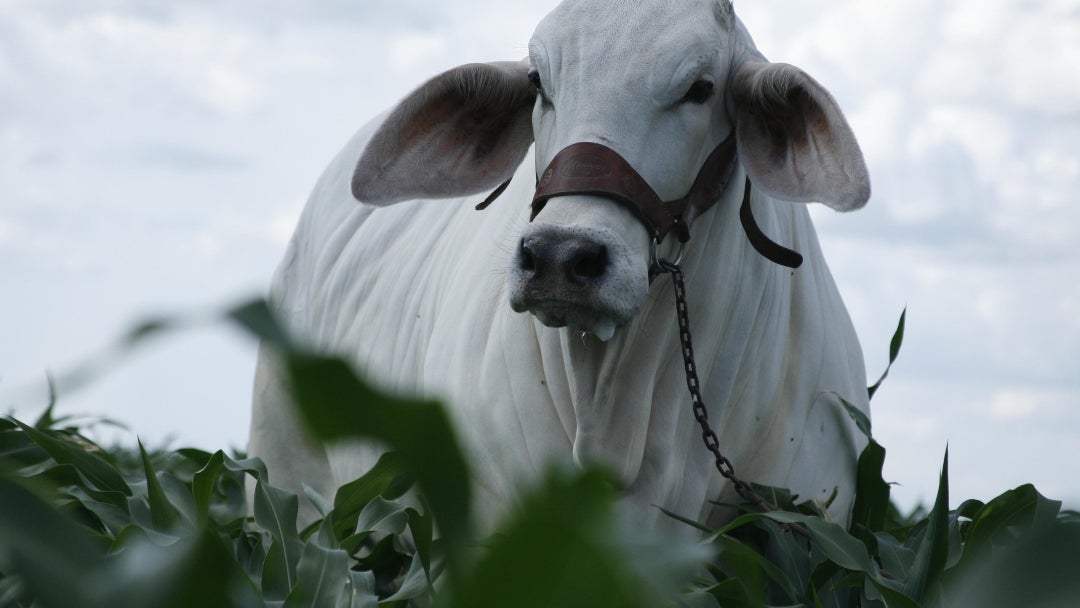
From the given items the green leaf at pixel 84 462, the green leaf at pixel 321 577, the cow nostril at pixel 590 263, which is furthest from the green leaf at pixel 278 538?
the cow nostril at pixel 590 263

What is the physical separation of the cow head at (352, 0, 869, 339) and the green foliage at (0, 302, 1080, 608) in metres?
0.47

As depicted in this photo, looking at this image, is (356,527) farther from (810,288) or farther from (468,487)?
(468,487)

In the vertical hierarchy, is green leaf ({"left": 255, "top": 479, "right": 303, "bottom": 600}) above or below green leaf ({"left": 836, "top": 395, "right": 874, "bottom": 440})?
below

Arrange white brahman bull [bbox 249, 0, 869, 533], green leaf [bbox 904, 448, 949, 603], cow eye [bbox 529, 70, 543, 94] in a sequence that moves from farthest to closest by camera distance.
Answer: cow eye [bbox 529, 70, 543, 94]
white brahman bull [bbox 249, 0, 869, 533]
green leaf [bbox 904, 448, 949, 603]

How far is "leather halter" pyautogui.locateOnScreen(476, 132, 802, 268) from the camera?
2445 mm

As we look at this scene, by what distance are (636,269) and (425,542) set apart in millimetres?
839

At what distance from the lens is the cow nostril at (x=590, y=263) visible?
2.31 meters

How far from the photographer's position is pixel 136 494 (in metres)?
2.46

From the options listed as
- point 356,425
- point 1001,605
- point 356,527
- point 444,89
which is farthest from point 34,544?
point 444,89

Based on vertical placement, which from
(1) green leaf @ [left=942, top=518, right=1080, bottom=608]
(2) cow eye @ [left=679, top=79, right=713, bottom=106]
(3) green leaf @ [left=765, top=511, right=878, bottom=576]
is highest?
(2) cow eye @ [left=679, top=79, right=713, bottom=106]

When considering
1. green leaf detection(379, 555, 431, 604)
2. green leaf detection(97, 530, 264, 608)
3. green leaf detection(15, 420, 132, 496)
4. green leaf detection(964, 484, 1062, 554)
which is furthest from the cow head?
green leaf detection(97, 530, 264, 608)

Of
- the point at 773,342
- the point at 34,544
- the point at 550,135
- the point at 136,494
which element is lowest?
the point at 136,494

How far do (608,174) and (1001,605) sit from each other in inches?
62.1

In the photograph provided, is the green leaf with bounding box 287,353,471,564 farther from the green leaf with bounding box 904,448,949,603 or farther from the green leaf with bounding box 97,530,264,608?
the green leaf with bounding box 904,448,949,603
